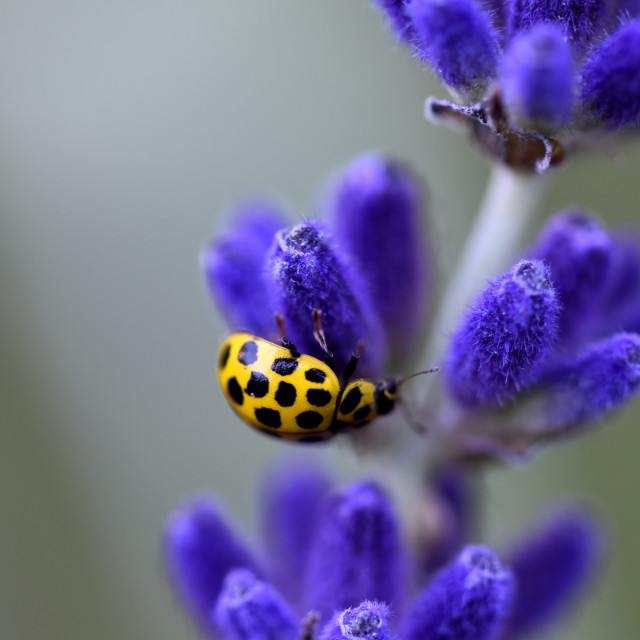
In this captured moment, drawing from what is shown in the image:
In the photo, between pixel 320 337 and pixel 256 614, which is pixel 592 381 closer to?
pixel 320 337

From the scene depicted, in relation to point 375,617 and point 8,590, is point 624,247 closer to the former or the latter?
point 375,617

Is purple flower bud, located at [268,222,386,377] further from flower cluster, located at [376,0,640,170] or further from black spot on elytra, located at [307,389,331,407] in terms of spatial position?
flower cluster, located at [376,0,640,170]

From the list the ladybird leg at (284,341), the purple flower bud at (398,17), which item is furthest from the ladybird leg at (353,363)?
the purple flower bud at (398,17)

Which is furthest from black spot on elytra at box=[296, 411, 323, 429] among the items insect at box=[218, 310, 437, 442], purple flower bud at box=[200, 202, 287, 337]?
purple flower bud at box=[200, 202, 287, 337]

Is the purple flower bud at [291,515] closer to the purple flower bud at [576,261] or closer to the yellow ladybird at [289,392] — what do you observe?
the yellow ladybird at [289,392]

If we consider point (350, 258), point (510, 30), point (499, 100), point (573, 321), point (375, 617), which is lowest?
point (375, 617)

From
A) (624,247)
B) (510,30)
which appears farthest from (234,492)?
(510,30)
